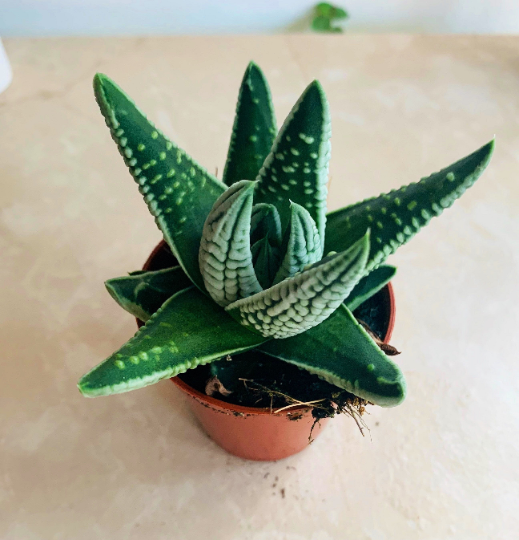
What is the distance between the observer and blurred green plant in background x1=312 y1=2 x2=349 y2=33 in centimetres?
91

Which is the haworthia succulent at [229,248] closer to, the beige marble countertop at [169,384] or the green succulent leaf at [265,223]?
the green succulent leaf at [265,223]

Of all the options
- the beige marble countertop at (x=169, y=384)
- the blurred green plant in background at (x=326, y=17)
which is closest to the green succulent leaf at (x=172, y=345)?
the beige marble countertop at (x=169, y=384)

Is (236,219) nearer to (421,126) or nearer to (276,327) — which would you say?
(276,327)

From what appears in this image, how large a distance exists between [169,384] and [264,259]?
0.28 metres

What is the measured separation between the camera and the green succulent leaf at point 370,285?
1.33 ft

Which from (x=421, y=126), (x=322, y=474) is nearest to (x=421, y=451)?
(x=322, y=474)

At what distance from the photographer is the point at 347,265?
25 centimetres

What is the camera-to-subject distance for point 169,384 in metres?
0.59

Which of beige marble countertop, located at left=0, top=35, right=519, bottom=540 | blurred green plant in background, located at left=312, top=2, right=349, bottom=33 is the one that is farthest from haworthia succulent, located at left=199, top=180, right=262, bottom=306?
blurred green plant in background, located at left=312, top=2, right=349, bottom=33

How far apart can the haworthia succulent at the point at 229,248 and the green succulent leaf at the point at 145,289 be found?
0.18 feet

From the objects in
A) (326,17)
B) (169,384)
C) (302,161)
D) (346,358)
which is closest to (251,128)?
(302,161)

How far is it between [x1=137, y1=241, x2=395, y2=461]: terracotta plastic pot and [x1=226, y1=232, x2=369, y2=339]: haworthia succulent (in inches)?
2.9

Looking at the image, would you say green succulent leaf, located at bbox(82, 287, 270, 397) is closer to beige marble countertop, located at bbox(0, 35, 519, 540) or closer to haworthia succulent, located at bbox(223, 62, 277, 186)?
haworthia succulent, located at bbox(223, 62, 277, 186)

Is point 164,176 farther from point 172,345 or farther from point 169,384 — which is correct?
point 169,384
